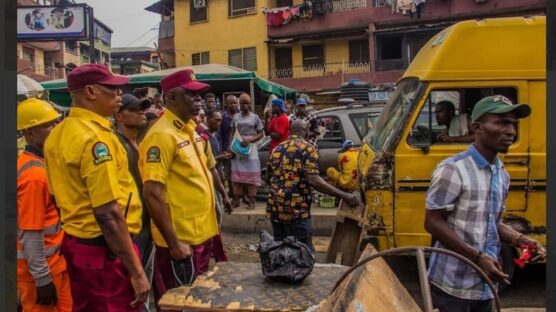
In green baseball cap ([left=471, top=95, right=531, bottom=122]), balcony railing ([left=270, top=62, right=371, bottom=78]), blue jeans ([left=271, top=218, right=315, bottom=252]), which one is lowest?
blue jeans ([left=271, top=218, right=315, bottom=252])

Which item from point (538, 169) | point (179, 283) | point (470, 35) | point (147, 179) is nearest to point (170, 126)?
point (147, 179)

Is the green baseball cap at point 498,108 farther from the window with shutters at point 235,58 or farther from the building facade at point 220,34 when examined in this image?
the window with shutters at point 235,58

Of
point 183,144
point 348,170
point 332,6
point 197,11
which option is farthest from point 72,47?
point 183,144

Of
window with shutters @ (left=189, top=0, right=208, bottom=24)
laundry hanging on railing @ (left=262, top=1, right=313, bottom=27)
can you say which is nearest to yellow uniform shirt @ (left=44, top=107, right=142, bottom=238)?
laundry hanging on railing @ (left=262, top=1, right=313, bottom=27)

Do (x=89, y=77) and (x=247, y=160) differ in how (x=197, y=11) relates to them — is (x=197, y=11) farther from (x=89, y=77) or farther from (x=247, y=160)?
(x=89, y=77)

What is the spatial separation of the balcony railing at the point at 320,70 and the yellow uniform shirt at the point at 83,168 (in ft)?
80.9

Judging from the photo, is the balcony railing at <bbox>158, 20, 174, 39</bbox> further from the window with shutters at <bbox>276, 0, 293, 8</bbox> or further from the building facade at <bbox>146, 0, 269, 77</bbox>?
the window with shutters at <bbox>276, 0, 293, 8</bbox>

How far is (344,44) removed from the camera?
2725 centimetres

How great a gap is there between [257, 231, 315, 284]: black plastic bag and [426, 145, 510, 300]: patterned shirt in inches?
29.0

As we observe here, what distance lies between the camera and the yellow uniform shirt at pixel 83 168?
246cm

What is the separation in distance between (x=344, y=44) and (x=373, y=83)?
10.9ft

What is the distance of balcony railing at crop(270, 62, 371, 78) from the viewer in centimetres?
2658

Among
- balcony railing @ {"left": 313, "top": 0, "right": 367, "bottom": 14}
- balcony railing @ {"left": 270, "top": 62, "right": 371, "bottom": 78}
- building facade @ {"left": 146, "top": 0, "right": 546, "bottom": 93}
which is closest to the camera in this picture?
building facade @ {"left": 146, "top": 0, "right": 546, "bottom": 93}

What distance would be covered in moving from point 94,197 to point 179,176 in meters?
0.87
